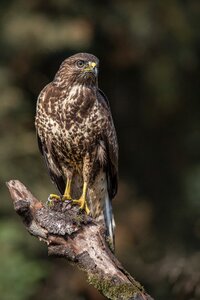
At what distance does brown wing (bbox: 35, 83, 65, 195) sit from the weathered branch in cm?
128

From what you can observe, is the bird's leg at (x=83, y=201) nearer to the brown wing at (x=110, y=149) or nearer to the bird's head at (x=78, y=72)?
the brown wing at (x=110, y=149)

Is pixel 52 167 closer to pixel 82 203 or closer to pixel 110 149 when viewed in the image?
pixel 110 149

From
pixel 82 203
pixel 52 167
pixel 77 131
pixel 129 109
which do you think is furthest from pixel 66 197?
pixel 129 109

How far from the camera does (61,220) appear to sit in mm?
7676

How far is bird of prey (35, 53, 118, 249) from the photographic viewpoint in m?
8.88

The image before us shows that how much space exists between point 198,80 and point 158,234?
2451mm

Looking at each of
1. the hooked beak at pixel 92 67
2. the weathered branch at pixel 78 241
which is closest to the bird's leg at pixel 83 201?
the weathered branch at pixel 78 241

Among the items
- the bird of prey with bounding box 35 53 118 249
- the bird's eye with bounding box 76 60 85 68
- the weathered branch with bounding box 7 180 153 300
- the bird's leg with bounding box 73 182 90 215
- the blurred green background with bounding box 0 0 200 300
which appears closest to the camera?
the weathered branch with bounding box 7 180 153 300

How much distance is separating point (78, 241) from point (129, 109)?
10203 millimetres

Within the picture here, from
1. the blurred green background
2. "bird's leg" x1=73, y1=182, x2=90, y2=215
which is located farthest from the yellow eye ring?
the blurred green background

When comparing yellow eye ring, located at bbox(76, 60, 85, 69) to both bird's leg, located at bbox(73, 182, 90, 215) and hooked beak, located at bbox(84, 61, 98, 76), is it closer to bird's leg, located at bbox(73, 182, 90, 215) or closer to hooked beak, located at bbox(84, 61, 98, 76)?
hooked beak, located at bbox(84, 61, 98, 76)

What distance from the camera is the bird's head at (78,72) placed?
8.97m

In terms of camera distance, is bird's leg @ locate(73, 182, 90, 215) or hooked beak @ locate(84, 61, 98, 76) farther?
hooked beak @ locate(84, 61, 98, 76)

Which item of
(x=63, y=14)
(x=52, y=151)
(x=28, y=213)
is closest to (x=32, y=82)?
(x=63, y=14)
